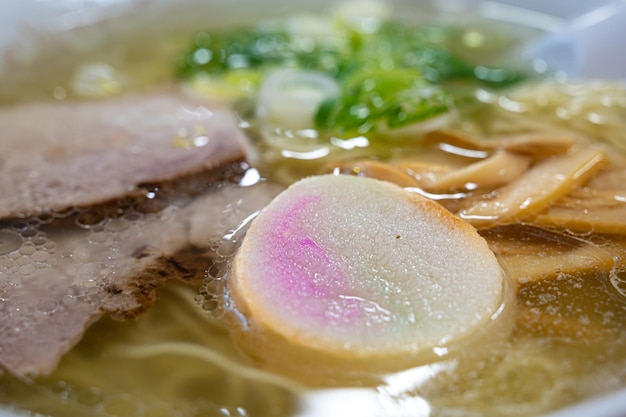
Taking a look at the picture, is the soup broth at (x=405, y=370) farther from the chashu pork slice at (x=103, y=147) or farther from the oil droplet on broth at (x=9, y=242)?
the chashu pork slice at (x=103, y=147)

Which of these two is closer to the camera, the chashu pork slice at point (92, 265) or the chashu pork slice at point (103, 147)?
the chashu pork slice at point (92, 265)

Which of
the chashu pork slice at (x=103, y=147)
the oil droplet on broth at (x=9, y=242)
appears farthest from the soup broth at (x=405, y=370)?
the chashu pork slice at (x=103, y=147)

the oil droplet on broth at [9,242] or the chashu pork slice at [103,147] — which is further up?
the chashu pork slice at [103,147]

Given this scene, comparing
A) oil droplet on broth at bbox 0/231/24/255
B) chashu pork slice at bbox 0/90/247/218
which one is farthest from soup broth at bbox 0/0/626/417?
chashu pork slice at bbox 0/90/247/218

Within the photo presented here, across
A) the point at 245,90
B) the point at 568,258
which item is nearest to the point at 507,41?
the point at 245,90

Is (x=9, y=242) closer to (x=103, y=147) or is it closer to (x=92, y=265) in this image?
(x=92, y=265)


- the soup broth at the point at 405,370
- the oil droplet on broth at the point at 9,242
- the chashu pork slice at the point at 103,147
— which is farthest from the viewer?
the chashu pork slice at the point at 103,147

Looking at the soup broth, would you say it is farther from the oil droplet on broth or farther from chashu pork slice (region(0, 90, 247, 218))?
chashu pork slice (region(0, 90, 247, 218))
